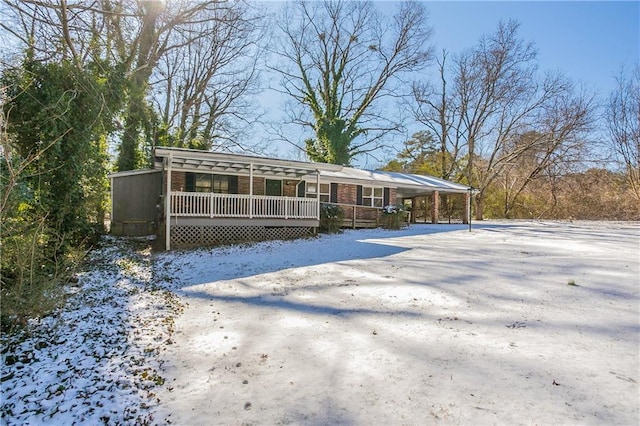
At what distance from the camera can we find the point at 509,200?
3266cm

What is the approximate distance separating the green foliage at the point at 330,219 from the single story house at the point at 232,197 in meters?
0.92

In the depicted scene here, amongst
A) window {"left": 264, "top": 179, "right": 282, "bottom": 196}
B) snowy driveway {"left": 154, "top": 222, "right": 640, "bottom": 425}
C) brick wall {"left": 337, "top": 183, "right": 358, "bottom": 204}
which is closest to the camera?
snowy driveway {"left": 154, "top": 222, "right": 640, "bottom": 425}

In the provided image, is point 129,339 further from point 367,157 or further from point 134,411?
point 367,157

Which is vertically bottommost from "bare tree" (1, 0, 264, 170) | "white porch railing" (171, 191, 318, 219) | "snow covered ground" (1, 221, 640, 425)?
"snow covered ground" (1, 221, 640, 425)

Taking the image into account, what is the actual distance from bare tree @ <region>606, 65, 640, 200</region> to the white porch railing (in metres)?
25.8

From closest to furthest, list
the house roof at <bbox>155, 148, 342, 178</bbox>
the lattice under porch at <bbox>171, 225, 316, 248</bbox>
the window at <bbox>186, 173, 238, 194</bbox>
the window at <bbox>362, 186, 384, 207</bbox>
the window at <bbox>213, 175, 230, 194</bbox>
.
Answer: the house roof at <bbox>155, 148, 342, 178</bbox>, the lattice under porch at <bbox>171, 225, 316, 248</bbox>, the window at <bbox>186, 173, 238, 194</bbox>, the window at <bbox>213, 175, 230, 194</bbox>, the window at <bbox>362, 186, 384, 207</bbox>

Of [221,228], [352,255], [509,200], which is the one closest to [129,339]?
[352,255]

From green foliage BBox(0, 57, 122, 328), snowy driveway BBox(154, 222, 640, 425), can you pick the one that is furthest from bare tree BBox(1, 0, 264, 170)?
snowy driveway BBox(154, 222, 640, 425)

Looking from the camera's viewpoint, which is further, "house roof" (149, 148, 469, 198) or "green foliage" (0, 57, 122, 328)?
"house roof" (149, 148, 469, 198)

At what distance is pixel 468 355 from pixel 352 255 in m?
6.00

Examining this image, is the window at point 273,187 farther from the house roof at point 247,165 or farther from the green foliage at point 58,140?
the green foliage at point 58,140

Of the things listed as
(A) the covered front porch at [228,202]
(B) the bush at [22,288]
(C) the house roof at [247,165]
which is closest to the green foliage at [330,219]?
(A) the covered front porch at [228,202]

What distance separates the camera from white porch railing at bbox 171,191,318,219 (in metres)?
11.3

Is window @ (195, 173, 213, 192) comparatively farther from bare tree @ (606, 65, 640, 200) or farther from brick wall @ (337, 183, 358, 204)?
bare tree @ (606, 65, 640, 200)
